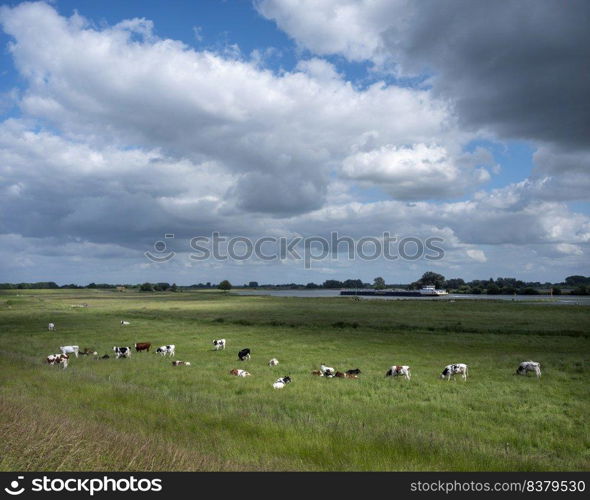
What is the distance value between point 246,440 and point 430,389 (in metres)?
11.4

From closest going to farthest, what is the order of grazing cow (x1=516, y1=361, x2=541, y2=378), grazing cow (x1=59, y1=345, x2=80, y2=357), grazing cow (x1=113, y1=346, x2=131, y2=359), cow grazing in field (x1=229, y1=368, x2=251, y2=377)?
cow grazing in field (x1=229, y1=368, x2=251, y2=377) → grazing cow (x1=516, y1=361, x2=541, y2=378) → grazing cow (x1=113, y1=346, x2=131, y2=359) → grazing cow (x1=59, y1=345, x2=80, y2=357)

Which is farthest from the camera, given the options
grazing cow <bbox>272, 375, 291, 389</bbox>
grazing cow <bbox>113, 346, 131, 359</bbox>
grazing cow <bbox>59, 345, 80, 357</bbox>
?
grazing cow <bbox>59, 345, 80, 357</bbox>

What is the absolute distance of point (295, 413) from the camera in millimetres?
14617

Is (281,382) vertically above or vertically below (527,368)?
below

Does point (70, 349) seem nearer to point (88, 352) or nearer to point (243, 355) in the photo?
Result: point (88, 352)

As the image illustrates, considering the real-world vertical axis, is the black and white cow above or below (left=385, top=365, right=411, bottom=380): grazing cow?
below

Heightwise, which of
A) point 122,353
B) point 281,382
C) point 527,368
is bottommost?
point 122,353

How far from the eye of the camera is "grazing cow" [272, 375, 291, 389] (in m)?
19.5

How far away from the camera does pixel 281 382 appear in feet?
→ 66.1

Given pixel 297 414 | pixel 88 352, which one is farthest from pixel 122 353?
pixel 297 414

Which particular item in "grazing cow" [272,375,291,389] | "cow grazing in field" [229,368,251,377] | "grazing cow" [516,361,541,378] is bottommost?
"cow grazing in field" [229,368,251,377]

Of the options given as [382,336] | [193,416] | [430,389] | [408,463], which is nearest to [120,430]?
[193,416]

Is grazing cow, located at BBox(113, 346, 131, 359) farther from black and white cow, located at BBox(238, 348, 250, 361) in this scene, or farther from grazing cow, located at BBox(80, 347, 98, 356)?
black and white cow, located at BBox(238, 348, 250, 361)

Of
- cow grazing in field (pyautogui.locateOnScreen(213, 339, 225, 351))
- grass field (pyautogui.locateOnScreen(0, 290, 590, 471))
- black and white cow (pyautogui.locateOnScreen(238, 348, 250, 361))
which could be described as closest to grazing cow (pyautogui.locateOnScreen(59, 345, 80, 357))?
grass field (pyautogui.locateOnScreen(0, 290, 590, 471))
